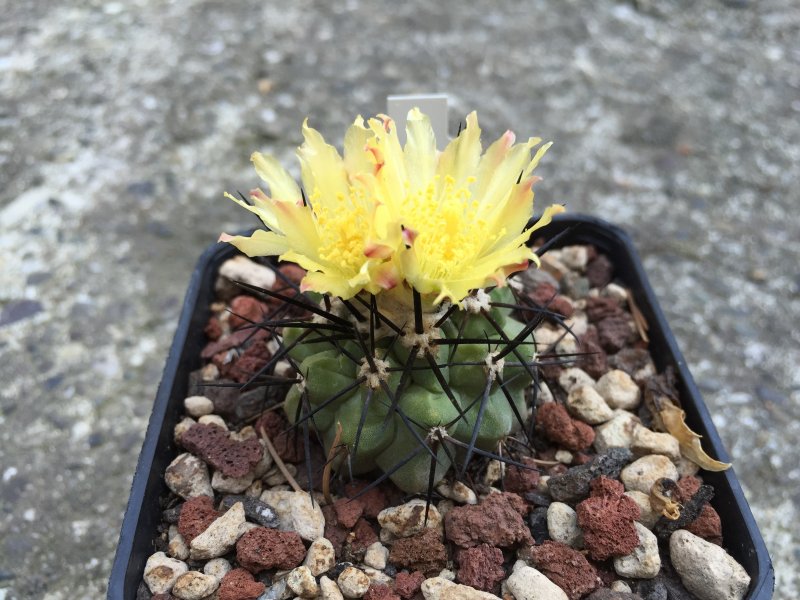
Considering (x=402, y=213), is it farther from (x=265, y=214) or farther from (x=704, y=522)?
(x=704, y=522)

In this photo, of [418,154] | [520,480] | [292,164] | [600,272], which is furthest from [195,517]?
[292,164]

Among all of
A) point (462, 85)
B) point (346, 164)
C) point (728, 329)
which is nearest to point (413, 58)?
point (462, 85)

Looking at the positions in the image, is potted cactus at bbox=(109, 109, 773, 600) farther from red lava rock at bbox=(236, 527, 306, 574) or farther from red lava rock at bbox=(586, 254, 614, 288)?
red lava rock at bbox=(586, 254, 614, 288)

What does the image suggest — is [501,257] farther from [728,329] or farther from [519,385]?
[728,329]

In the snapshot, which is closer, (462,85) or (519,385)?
(519,385)

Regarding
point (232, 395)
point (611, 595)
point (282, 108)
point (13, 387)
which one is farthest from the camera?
point (282, 108)

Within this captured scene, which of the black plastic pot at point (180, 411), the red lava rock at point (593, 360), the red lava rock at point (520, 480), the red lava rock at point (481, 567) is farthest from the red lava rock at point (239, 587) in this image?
the red lava rock at point (593, 360)
